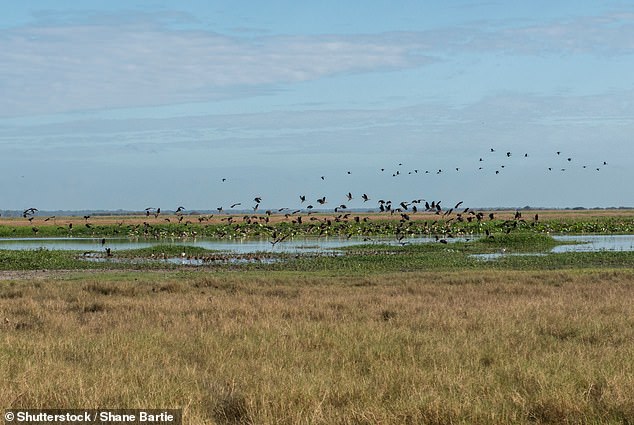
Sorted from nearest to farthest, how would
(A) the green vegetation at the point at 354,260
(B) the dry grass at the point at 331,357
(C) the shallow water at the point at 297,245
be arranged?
1. (B) the dry grass at the point at 331,357
2. (A) the green vegetation at the point at 354,260
3. (C) the shallow water at the point at 297,245

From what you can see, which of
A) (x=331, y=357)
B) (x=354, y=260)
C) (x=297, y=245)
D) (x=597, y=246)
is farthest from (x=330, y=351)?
(x=297, y=245)

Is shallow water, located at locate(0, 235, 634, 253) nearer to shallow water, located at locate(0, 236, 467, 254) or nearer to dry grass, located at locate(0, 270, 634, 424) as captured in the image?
shallow water, located at locate(0, 236, 467, 254)

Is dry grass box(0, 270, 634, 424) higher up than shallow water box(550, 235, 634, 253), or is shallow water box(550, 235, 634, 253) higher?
dry grass box(0, 270, 634, 424)

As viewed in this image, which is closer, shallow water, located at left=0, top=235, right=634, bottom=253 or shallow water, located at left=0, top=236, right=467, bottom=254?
shallow water, located at left=0, top=235, right=634, bottom=253

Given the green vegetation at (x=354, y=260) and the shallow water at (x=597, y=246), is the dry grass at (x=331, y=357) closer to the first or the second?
the green vegetation at (x=354, y=260)

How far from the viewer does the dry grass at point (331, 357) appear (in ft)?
25.7

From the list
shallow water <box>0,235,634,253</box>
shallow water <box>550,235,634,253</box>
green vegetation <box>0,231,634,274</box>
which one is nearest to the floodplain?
green vegetation <box>0,231,634,274</box>

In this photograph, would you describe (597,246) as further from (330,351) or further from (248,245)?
(330,351)

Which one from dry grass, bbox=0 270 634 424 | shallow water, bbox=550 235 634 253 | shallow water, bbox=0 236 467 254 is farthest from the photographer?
shallow water, bbox=0 236 467 254

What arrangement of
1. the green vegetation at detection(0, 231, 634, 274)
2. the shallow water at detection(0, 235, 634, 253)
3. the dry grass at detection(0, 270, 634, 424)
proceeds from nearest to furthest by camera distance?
the dry grass at detection(0, 270, 634, 424), the green vegetation at detection(0, 231, 634, 274), the shallow water at detection(0, 235, 634, 253)

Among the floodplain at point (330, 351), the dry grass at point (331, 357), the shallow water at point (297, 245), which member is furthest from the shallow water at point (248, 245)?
the dry grass at point (331, 357)

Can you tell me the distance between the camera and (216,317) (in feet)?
49.4

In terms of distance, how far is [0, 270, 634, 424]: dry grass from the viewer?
783 centimetres

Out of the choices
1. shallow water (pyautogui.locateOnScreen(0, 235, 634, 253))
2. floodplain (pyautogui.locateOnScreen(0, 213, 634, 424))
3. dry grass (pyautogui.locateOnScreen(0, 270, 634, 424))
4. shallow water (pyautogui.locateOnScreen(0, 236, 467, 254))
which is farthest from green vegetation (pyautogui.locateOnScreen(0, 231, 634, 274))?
dry grass (pyautogui.locateOnScreen(0, 270, 634, 424))
